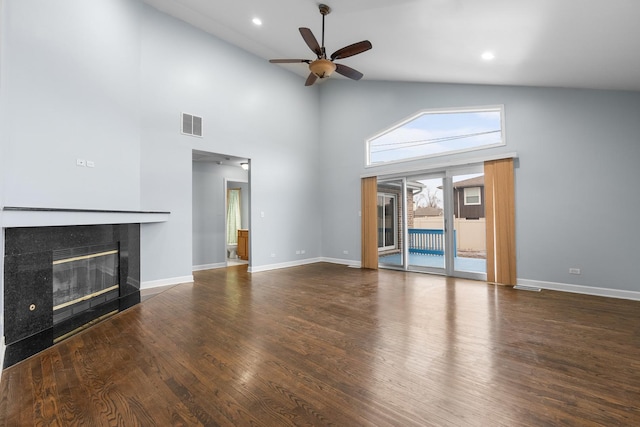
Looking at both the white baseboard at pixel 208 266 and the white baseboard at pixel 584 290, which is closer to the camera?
the white baseboard at pixel 584 290

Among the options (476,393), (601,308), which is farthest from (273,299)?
(601,308)

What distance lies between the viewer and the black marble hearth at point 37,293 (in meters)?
2.60

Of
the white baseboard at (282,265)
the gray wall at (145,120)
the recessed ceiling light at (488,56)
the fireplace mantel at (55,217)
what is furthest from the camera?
the white baseboard at (282,265)

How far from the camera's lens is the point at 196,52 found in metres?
5.46

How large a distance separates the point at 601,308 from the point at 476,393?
3109mm

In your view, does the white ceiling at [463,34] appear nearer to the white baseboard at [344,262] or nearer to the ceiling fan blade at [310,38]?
the ceiling fan blade at [310,38]

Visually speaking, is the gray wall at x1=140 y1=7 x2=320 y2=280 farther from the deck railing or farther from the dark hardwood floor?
the deck railing

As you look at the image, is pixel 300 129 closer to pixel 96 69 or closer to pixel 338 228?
pixel 338 228

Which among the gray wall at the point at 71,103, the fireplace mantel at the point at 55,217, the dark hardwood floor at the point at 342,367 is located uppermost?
the gray wall at the point at 71,103

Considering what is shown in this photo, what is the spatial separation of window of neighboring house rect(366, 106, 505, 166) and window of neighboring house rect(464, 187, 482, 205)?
78cm

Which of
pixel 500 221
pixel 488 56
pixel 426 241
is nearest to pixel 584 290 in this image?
pixel 500 221

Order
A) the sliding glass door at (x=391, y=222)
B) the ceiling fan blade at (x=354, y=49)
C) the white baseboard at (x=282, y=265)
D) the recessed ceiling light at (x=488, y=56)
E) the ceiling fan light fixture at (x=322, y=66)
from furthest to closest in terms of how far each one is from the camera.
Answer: the sliding glass door at (x=391, y=222) → the white baseboard at (x=282, y=265) → the recessed ceiling light at (x=488, y=56) → the ceiling fan light fixture at (x=322, y=66) → the ceiling fan blade at (x=354, y=49)

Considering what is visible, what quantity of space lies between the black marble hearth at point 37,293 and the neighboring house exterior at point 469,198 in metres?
5.89

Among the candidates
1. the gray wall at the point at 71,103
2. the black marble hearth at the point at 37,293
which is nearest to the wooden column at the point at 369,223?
the gray wall at the point at 71,103
